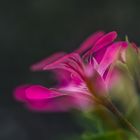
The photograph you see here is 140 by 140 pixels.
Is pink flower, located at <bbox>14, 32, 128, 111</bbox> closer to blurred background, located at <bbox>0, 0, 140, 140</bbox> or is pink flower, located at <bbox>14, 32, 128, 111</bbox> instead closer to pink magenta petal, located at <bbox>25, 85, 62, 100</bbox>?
pink magenta petal, located at <bbox>25, 85, 62, 100</bbox>

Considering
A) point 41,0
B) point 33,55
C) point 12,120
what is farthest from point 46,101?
point 41,0

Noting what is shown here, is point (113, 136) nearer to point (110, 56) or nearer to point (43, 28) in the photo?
point (110, 56)

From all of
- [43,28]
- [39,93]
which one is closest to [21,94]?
[39,93]

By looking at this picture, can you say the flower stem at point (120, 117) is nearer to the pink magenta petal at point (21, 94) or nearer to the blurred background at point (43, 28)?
the pink magenta petal at point (21, 94)

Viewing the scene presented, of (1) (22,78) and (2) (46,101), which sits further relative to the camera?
(1) (22,78)

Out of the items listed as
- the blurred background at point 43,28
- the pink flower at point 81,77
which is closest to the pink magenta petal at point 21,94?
the pink flower at point 81,77

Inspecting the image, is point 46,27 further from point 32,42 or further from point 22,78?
point 22,78
